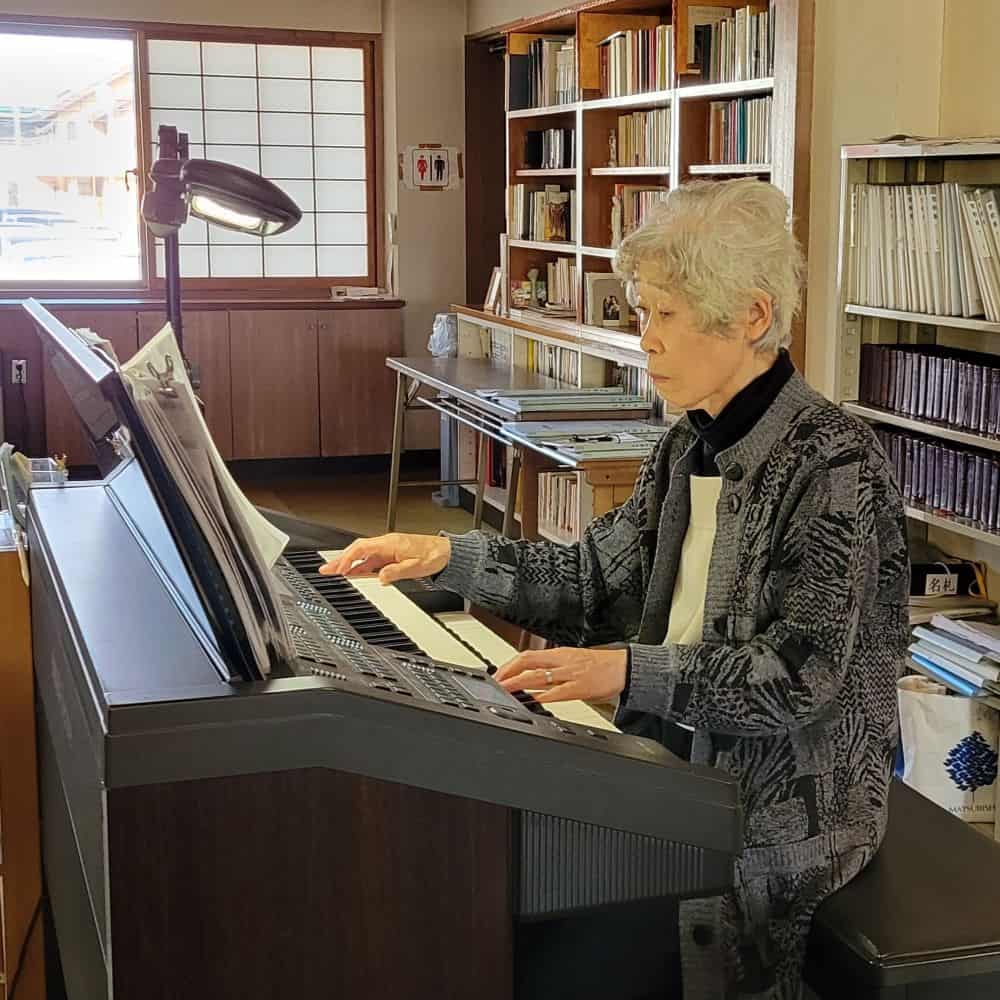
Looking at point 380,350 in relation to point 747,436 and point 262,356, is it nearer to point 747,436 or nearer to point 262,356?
point 262,356

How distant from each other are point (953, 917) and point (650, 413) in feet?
11.1

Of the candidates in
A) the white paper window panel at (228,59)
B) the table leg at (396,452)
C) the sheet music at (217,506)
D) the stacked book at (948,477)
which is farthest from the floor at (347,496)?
the sheet music at (217,506)

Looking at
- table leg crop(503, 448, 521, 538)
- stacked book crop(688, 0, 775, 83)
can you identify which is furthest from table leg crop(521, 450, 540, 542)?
stacked book crop(688, 0, 775, 83)

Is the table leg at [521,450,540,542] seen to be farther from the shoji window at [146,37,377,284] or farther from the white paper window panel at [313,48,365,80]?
the white paper window panel at [313,48,365,80]

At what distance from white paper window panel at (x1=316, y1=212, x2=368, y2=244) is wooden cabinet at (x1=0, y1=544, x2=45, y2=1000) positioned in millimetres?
5725

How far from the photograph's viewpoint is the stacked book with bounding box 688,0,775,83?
171 inches

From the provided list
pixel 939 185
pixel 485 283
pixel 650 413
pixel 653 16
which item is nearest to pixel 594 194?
pixel 653 16

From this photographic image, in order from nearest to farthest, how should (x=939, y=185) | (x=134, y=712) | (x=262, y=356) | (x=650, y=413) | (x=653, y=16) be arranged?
1. (x=134, y=712)
2. (x=939, y=185)
3. (x=650, y=413)
4. (x=653, y=16)
5. (x=262, y=356)

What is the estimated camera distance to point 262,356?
24.6 ft

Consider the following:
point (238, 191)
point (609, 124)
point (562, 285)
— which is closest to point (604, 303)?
point (562, 285)

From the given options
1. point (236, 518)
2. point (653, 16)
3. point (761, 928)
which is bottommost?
point (761, 928)

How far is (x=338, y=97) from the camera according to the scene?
7812 mm

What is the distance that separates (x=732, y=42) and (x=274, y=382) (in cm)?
361

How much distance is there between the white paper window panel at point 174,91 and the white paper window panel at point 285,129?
14.6 inches
